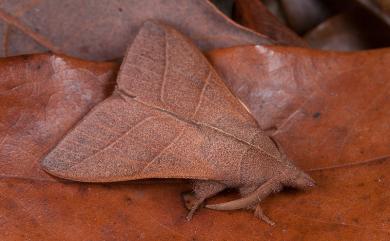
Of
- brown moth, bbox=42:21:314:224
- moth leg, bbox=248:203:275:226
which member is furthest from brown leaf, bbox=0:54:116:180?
moth leg, bbox=248:203:275:226

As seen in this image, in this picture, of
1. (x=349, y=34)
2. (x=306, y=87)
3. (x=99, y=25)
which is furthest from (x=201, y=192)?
(x=349, y=34)

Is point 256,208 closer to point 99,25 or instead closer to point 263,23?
point 263,23

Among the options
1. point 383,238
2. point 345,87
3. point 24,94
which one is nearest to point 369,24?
point 345,87

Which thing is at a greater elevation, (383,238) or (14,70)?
(14,70)

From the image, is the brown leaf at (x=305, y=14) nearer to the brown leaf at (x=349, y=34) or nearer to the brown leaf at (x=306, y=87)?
the brown leaf at (x=349, y=34)

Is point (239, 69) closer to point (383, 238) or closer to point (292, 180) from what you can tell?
point (292, 180)

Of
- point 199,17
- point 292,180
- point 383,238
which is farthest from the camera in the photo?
point 199,17
